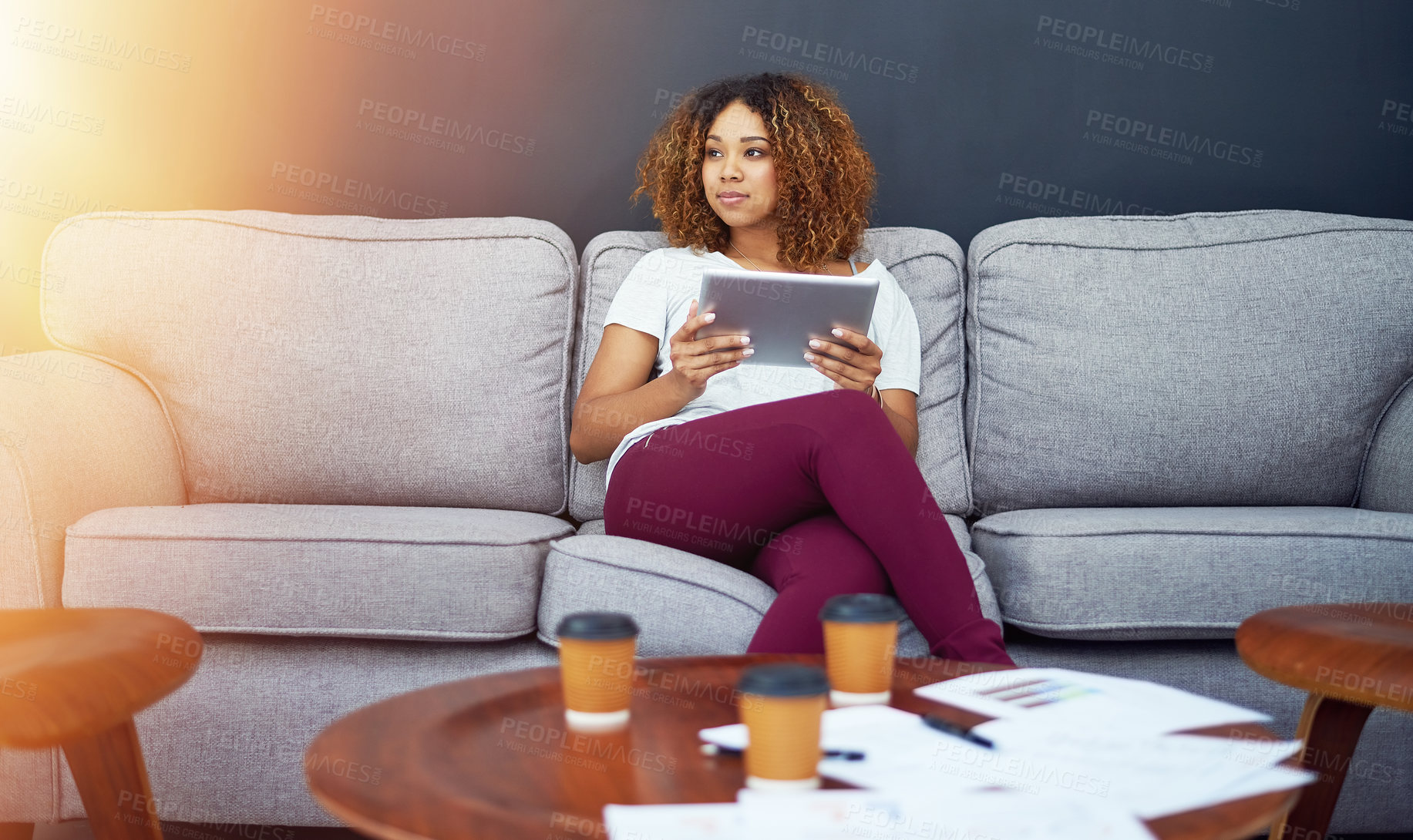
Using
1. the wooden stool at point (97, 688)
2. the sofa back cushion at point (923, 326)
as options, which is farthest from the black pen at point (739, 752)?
the sofa back cushion at point (923, 326)

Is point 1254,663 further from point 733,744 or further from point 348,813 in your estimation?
point 348,813

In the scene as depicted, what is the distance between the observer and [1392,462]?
6.15 feet

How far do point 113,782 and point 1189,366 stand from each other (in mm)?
1826

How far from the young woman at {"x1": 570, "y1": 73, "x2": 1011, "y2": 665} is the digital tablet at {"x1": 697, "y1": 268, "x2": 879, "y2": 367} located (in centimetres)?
2

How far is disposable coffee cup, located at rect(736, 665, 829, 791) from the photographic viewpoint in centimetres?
65

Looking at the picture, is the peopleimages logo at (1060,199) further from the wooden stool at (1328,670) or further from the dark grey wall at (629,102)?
the wooden stool at (1328,670)

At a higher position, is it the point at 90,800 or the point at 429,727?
the point at 429,727

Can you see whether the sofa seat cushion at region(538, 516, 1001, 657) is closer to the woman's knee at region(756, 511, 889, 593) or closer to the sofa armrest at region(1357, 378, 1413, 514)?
the woman's knee at region(756, 511, 889, 593)

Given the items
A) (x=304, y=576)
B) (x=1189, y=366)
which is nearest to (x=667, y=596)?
(x=304, y=576)

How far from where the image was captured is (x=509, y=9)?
240 cm

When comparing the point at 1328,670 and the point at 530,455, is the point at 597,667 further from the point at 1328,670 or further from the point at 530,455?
the point at 530,455

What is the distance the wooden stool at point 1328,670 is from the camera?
3.32 feet

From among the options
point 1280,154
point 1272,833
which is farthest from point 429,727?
point 1280,154

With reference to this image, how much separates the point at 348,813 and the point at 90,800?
61 cm
